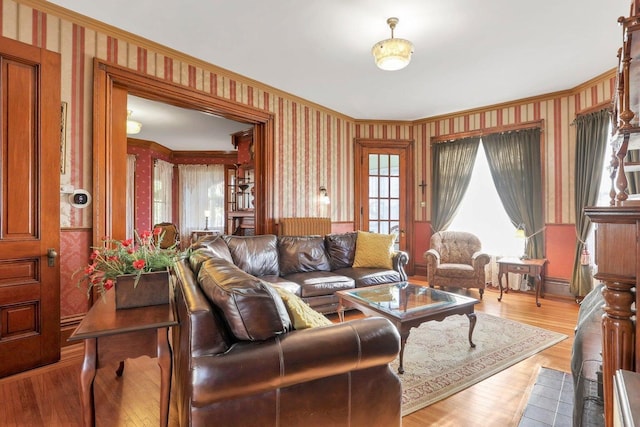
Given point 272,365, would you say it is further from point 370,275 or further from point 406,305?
point 370,275

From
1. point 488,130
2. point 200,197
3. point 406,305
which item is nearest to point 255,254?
point 406,305

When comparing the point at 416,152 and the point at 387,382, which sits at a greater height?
the point at 416,152

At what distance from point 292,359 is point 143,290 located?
3.08 feet

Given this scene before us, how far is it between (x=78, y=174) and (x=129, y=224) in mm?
4713

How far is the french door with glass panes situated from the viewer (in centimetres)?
609

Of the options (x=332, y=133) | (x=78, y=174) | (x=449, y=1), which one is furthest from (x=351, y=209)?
(x=78, y=174)

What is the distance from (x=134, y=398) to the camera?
207 cm

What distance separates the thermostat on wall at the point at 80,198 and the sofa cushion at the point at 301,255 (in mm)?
2043

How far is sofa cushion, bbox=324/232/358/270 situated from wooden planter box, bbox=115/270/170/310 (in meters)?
2.72

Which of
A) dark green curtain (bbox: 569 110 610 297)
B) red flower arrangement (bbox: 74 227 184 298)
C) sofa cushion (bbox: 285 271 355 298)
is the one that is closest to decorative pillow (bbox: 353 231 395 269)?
sofa cushion (bbox: 285 271 355 298)

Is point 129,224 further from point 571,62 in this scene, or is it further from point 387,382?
point 571,62

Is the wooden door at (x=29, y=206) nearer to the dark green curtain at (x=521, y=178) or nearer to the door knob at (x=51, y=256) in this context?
the door knob at (x=51, y=256)

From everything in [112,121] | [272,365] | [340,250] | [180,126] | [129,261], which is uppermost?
[180,126]

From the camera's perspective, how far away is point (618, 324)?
1126 millimetres
